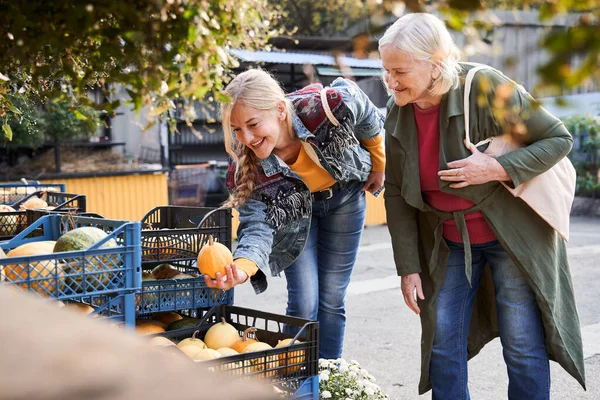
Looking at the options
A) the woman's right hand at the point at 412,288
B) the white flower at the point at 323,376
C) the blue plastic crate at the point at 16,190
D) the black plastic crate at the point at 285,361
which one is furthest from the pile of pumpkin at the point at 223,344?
the blue plastic crate at the point at 16,190

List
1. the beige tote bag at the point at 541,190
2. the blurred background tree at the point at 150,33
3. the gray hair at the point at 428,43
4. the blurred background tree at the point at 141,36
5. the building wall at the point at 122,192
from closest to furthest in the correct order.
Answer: the blurred background tree at the point at 150,33 < the blurred background tree at the point at 141,36 < the gray hair at the point at 428,43 < the beige tote bag at the point at 541,190 < the building wall at the point at 122,192

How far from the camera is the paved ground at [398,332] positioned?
432cm

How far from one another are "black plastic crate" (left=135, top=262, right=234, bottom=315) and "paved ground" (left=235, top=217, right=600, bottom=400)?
166 cm

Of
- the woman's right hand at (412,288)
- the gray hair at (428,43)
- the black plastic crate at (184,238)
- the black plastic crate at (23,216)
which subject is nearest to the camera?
the gray hair at (428,43)

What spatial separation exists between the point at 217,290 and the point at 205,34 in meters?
1.56

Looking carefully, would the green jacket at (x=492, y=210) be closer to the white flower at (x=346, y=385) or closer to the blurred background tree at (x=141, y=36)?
the white flower at (x=346, y=385)

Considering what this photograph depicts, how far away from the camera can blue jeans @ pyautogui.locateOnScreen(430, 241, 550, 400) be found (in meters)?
2.93

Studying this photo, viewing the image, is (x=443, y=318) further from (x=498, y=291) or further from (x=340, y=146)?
(x=340, y=146)

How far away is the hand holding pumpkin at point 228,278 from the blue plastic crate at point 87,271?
33 centimetres

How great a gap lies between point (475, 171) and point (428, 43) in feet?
1.73

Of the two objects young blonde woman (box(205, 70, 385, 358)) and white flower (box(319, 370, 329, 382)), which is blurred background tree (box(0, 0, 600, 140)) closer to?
young blonde woman (box(205, 70, 385, 358))

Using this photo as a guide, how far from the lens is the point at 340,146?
329 centimetres

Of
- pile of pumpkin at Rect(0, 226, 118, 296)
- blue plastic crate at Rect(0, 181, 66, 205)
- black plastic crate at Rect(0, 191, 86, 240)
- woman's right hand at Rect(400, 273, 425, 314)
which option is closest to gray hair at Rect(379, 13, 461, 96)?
woman's right hand at Rect(400, 273, 425, 314)

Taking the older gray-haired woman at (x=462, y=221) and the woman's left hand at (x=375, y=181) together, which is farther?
the woman's left hand at (x=375, y=181)
